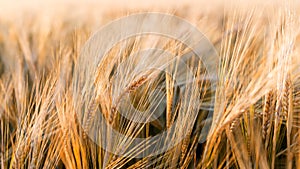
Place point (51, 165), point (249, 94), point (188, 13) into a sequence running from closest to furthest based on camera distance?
point (249, 94) < point (51, 165) < point (188, 13)

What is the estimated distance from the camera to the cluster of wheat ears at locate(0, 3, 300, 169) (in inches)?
32.2

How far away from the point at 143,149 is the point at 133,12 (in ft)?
1.20

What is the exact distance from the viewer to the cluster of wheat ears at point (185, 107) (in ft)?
2.68

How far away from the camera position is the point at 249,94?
0.80 metres

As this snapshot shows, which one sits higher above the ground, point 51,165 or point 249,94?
point 249,94

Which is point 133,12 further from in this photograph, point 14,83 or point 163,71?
point 14,83

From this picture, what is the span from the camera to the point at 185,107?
2.78 ft

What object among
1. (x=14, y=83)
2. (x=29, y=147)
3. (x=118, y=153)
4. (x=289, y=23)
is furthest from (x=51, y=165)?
(x=289, y=23)

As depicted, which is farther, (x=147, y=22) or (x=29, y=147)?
(x=147, y=22)

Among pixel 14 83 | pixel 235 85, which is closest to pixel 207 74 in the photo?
pixel 235 85

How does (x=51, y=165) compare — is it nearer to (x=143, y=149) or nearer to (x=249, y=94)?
(x=143, y=149)

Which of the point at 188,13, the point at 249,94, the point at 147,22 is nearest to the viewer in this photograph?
the point at 249,94

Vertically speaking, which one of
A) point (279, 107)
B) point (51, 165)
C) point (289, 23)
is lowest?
point (51, 165)

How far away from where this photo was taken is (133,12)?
1090 millimetres
